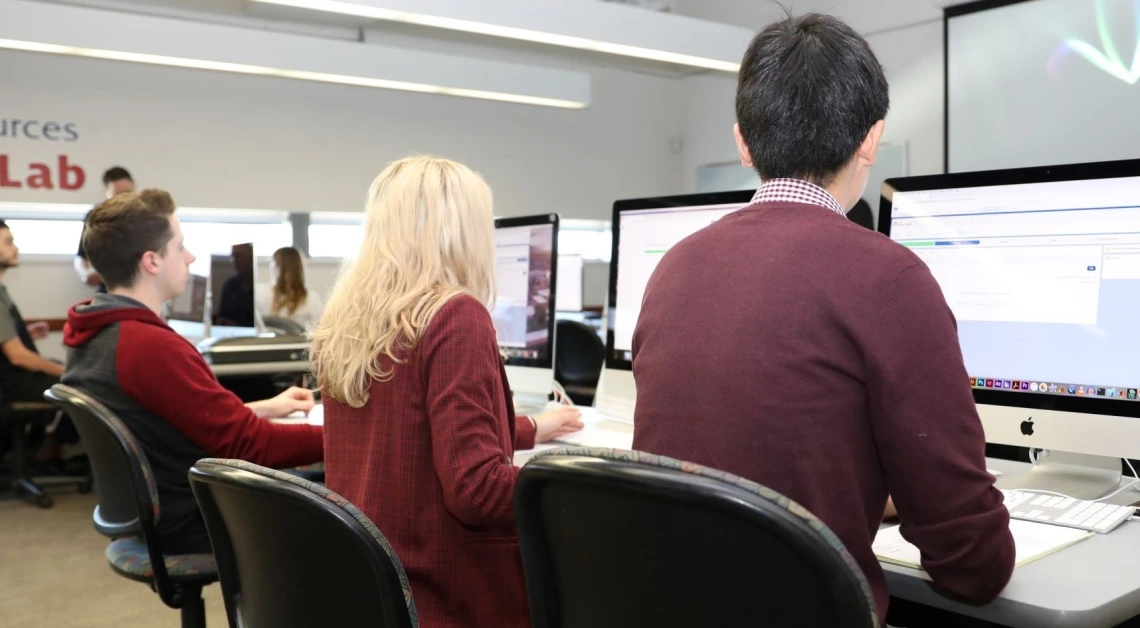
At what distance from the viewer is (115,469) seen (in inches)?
76.1

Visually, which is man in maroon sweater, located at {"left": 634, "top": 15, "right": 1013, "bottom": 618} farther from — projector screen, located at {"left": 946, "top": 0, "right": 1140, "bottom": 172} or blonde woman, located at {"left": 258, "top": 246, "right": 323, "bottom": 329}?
projector screen, located at {"left": 946, "top": 0, "right": 1140, "bottom": 172}

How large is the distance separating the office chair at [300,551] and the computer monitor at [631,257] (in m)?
1.14

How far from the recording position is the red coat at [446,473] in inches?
54.6

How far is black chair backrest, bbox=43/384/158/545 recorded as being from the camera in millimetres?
1828

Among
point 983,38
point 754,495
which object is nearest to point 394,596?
point 754,495

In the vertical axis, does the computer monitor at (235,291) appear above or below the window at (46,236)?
below

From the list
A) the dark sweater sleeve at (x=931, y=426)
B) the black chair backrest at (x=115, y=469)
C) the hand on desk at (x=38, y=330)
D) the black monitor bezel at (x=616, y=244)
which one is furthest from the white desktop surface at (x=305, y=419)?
the hand on desk at (x=38, y=330)

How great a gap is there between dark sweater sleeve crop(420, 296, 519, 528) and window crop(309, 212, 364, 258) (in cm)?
569

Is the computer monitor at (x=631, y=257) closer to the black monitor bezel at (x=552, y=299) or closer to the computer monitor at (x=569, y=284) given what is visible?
the black monitor bezel at (x=552, y=299)

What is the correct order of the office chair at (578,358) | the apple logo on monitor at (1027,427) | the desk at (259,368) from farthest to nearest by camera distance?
the office chair at (578,358)
the desk at (259,368)
the apple logo on monitor at (1027,427)

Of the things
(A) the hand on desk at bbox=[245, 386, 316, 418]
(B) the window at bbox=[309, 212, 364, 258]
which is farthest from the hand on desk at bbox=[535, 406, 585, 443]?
(B) the window at bbox=[309, 212, 364, 258]

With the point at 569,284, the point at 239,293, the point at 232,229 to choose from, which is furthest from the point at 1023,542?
the point at 232,229

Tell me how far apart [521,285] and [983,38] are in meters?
4.60

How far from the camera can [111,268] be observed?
225cm
